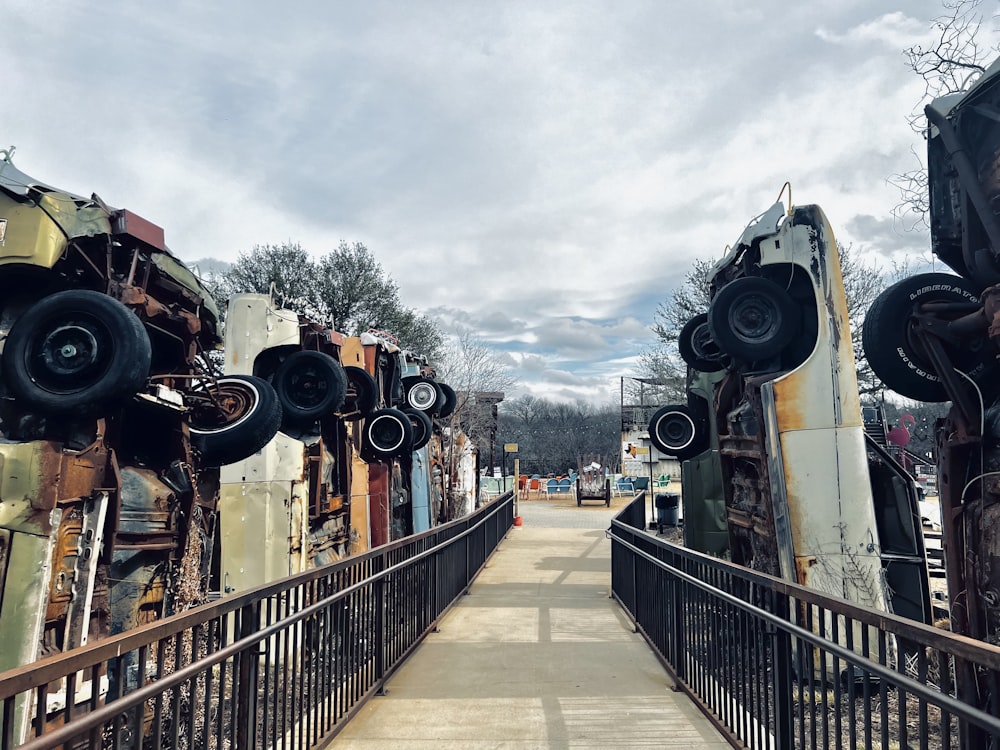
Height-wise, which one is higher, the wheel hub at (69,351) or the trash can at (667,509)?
the wheel hub at (69,351)

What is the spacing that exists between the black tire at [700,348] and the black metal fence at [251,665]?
12.1 ft

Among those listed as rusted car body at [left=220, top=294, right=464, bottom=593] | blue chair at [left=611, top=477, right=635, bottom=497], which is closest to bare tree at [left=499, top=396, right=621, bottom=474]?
blue chair at [left=611, top=477, right=635, bottom=497]

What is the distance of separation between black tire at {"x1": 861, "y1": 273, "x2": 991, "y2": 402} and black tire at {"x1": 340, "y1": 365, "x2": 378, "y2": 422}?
6819 millimetres

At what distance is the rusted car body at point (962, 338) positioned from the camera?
4230 millimetres

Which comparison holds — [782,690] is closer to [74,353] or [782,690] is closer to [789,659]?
[789,659]

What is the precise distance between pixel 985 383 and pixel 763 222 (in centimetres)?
283

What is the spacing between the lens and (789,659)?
3695mm

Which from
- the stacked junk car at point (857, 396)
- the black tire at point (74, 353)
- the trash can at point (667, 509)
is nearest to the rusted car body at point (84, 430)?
the black tire at point (74, 353)

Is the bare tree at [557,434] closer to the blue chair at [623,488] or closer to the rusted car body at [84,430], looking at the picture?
the blue chair at [623,488]

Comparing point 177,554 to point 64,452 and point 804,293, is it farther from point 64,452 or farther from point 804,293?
point 804,293

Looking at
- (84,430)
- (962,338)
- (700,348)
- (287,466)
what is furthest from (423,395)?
(962,338)

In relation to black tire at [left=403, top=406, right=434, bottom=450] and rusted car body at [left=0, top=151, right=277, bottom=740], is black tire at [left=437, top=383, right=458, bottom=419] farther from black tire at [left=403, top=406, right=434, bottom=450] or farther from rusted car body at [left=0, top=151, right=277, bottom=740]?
rusted car body at [left=0, top=151, right=277, bottom=740]

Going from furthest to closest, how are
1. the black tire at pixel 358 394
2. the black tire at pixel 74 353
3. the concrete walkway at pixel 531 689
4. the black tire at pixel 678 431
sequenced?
the black tire at pixel 358 394 < the black tire at pixel 678 431 < the concrete walkway at pixel 531 689 < the black tire at pixel 74 353

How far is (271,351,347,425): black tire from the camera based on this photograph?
8.38 meters
